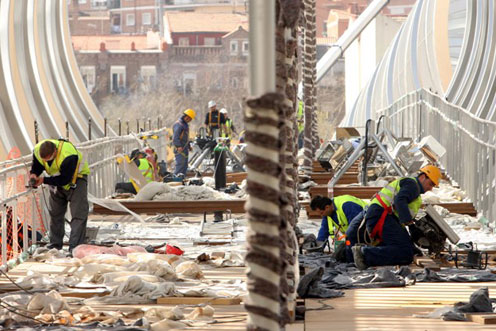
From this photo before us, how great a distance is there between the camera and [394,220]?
42.1 ft

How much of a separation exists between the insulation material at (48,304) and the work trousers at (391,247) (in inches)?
156

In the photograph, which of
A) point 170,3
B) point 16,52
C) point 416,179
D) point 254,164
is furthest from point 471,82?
point 170,3

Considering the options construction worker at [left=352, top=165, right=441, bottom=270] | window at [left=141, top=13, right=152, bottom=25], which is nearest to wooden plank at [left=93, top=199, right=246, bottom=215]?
construction worker at [left=352, top=165, right=441, bottom=270]

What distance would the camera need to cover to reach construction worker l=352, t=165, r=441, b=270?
12.5 m

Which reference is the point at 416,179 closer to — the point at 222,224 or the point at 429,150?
the point at 222,224

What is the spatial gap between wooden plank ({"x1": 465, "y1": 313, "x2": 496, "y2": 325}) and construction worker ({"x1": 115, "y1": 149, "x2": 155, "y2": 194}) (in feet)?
A: 37.5

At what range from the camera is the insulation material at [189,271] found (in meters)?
11.5

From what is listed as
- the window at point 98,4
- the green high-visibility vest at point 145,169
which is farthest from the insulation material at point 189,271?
the window at point 98,4

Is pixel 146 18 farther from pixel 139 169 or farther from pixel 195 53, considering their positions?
pixel 139 169

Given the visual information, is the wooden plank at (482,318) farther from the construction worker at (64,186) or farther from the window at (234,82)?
the window at (234,82)

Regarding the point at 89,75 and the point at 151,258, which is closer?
the point at 151,258

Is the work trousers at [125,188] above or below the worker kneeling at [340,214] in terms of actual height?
below

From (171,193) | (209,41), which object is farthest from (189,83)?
(171,193)

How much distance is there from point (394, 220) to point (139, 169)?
776 centimetres
